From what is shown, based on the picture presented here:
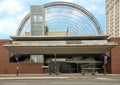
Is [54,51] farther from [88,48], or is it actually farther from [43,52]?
[88,48]

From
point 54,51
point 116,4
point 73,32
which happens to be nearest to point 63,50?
point 54,51

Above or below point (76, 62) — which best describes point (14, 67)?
below

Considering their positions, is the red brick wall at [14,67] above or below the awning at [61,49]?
below

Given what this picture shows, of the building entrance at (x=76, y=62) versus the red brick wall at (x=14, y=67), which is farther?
the building entrance at (x=76, y=62)

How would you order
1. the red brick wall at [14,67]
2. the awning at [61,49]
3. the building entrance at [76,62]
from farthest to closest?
the building entrance at [76,62], the awning at [61,49], the red brick wall at [14,67]

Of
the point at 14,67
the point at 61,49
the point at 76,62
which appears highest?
the point at 61,49

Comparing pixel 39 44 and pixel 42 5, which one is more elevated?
pixel 42 5

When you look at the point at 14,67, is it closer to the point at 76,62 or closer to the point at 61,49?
the point at 61,49

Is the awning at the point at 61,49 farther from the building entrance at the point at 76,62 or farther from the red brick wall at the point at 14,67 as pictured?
the red brick wall at the point at 14,67

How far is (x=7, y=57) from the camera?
92.0 meters

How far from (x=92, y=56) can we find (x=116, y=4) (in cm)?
10647

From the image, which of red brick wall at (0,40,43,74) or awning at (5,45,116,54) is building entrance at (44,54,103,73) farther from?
red brick wall at (0,40,43,74)

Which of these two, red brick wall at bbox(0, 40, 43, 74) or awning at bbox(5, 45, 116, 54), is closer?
red brick wall at bbox(0, 40, 43, 74)

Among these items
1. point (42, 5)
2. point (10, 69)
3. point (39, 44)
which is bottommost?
point (10, 69)
